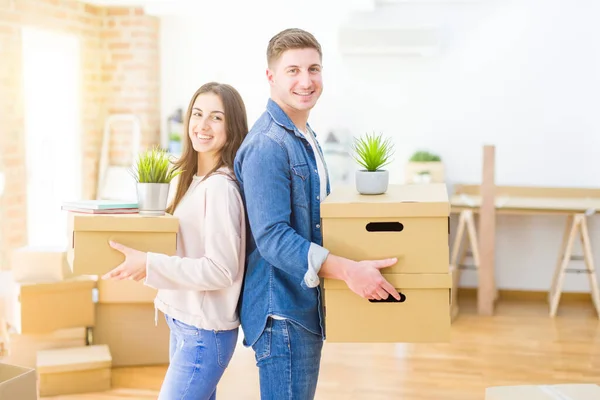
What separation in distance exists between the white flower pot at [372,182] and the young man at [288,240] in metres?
0.12

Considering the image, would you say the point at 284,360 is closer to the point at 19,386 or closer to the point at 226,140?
the point at 226,140

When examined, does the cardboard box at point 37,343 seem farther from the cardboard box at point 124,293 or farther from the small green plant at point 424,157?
the small green plant at point 424,157

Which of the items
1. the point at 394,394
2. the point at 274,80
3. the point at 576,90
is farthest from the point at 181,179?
the point at 576,90

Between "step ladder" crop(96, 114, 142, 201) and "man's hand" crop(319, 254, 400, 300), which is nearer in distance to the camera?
"man's hand" crop(319, 254, 400, 300)

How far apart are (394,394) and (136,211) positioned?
217 centimetres

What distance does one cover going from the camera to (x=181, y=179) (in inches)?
87.0

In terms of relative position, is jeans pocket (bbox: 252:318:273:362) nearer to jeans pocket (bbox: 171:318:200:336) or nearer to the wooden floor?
jeans pocket (bbox: 171:318:200:336)

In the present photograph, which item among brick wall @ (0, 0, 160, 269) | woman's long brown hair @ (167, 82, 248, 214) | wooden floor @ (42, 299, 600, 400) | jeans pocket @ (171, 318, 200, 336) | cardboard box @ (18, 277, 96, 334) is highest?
brick wall @ (0, 0, 160, 269)

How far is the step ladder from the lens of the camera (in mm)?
6223

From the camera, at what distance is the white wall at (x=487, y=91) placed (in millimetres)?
5848

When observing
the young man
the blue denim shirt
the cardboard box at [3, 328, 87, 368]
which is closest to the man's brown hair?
the young man

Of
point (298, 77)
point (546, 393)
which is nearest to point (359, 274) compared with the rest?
point (298, 77)

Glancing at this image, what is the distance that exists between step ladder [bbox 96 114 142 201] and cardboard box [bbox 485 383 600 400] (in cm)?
444

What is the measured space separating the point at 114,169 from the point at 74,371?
2.81 meters
